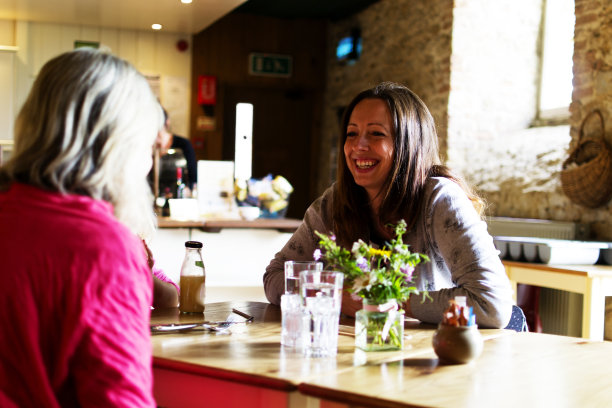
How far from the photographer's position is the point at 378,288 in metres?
1.53

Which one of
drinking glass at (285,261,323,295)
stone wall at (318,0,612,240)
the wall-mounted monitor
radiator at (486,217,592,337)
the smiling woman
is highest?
the wall-mounted monitor

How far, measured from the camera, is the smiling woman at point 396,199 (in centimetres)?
Result: 203

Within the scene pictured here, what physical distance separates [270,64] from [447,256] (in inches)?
259

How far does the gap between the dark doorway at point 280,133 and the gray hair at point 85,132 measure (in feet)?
23.3

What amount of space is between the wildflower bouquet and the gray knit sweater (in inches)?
13.6

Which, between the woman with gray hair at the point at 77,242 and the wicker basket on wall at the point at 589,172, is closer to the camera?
the woman with gray hair at the point at 77,242

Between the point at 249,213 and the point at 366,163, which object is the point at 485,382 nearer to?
the point at 366,163

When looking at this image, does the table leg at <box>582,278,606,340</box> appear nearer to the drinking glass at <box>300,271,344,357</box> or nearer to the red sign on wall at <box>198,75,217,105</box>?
the drinking glass at <box>300,271,344,357</box>

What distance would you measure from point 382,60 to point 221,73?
1.86 m

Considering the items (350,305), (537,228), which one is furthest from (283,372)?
(537,228)

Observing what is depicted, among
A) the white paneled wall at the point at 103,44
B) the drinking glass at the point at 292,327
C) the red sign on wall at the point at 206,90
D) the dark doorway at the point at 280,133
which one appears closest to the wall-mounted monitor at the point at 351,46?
the dark doorway at the point at 280,133

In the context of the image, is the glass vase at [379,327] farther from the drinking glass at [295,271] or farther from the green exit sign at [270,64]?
the green exit sign at [270,64]

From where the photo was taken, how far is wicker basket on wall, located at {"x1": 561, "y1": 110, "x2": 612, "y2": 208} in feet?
14.3

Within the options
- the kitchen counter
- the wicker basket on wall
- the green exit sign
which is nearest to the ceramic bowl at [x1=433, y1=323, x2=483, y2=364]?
the kitchen counter
